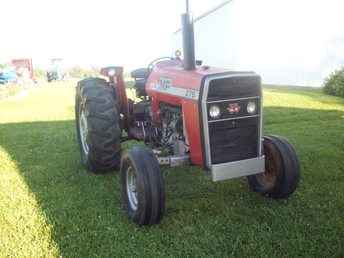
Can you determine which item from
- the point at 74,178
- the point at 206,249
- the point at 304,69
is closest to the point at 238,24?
the point at 304,69

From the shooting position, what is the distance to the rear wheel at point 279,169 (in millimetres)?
3625

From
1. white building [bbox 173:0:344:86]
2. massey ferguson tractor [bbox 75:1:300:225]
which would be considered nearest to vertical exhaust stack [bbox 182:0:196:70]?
massey ferguson tractor [bbox 75:1:300:225]

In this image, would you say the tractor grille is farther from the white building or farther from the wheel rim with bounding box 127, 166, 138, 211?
the white building

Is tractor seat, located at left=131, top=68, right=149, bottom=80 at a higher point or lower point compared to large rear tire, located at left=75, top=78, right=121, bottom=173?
higher

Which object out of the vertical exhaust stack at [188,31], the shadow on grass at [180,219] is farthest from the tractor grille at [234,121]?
the shadow on grass at [180,219]

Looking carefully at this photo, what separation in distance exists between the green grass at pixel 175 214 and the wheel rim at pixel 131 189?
0.16 m

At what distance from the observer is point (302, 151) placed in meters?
5.50

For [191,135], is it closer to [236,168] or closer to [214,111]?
[214,111]

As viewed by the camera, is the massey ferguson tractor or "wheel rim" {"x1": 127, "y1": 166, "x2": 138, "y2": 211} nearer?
the massey ferguson tractor

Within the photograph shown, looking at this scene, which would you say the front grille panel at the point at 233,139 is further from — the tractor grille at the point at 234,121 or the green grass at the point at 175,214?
the green grass at the point at 175,214

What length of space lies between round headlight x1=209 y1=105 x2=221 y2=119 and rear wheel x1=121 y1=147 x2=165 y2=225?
550 mm

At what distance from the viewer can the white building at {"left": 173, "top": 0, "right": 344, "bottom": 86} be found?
13.4 m

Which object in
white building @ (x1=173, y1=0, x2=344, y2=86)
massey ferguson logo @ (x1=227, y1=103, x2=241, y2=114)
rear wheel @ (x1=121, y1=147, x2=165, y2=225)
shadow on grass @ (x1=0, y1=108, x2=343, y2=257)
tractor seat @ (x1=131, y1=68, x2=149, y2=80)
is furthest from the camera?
white building @ (x1=173, y1=0, x2=344, y2=86)

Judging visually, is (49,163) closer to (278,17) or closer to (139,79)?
(139,79)
